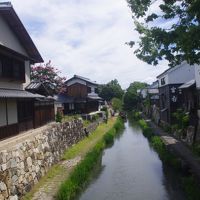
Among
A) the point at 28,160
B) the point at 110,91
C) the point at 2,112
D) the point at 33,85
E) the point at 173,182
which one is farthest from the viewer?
the point at 110,91

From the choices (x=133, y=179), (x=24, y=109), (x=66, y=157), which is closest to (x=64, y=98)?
(x=24, y=109)

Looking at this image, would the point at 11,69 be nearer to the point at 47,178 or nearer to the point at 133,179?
the point at 47,178

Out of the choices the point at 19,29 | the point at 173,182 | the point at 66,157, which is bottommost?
the point at 173,182

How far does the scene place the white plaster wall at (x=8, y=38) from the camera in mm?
21250

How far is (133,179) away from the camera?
19047mm

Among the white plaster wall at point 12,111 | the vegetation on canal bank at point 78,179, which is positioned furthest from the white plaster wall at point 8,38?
the vegetation on canal bank at point 78,179

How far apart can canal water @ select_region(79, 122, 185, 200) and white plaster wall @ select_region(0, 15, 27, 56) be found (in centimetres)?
955

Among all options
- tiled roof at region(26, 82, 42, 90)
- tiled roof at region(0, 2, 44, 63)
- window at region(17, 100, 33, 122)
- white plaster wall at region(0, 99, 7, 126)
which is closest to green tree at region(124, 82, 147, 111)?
tiled roof at region(26, 82, 42, 90)

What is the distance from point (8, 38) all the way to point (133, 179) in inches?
454

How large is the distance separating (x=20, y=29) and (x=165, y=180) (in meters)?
13.3

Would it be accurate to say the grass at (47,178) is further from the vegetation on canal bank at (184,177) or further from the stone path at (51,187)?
the vegetation on canal bank at (184,177)

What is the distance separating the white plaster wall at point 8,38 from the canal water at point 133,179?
31.3ft

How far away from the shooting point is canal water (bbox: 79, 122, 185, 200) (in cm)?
1600

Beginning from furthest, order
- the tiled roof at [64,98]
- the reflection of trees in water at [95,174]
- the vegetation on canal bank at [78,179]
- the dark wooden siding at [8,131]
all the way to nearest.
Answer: the tiled roof at [64,98]
the dark wooden siding at [8,131]
the reflection of trees in water at [95,174]
the vegetation on canal bank at [78,179]
